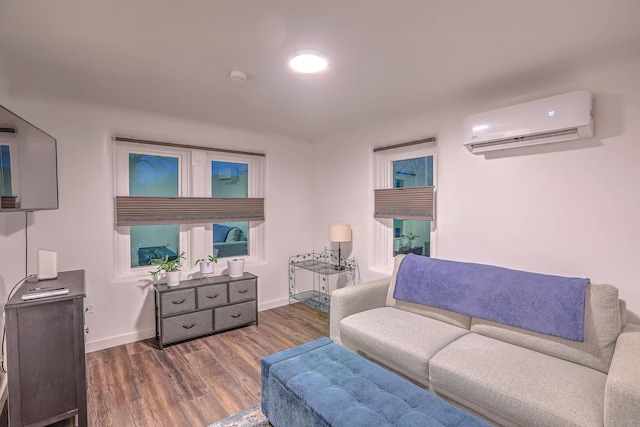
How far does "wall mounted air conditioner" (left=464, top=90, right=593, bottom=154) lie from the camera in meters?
2.03

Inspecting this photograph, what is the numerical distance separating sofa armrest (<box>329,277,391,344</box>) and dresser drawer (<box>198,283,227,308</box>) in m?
1.27

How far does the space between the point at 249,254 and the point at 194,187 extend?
1096 millimetres

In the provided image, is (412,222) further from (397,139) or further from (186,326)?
(186,326)

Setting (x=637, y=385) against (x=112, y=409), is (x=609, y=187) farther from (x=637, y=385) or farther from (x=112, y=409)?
(x=112, y=409)

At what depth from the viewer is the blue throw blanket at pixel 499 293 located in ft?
6.29

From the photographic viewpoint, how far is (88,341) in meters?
2.92

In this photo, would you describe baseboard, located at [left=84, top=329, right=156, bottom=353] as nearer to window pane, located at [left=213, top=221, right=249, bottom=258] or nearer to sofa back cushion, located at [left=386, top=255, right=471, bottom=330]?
window pane, located at [left=213, top=221, right=249, bottom=258]

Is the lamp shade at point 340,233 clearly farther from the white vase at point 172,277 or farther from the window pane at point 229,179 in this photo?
the white vase at point 172,277

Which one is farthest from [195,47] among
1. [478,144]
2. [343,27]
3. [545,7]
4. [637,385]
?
[637,385]

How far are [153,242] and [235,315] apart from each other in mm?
1171

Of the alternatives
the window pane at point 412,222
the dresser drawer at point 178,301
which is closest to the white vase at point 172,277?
the dresser drawer at point 178,301

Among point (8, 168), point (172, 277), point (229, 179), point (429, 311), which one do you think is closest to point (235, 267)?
point (172, 277)

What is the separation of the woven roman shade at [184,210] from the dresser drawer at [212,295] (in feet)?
2.42

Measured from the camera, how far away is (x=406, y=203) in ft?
10.7
